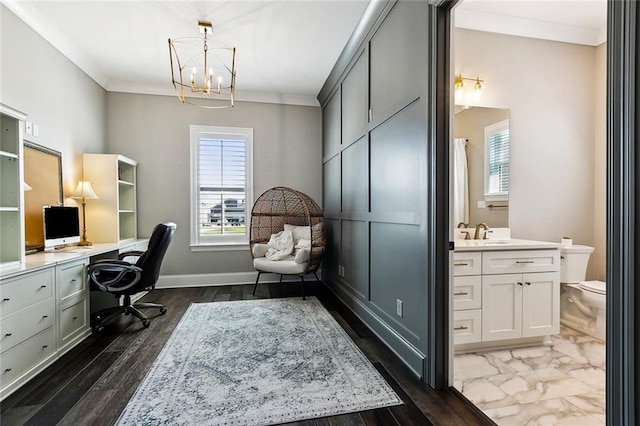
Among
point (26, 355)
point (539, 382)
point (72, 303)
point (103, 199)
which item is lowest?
point (539, 382)

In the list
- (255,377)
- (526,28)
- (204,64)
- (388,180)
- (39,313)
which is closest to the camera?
(255,377)

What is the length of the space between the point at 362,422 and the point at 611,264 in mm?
1280

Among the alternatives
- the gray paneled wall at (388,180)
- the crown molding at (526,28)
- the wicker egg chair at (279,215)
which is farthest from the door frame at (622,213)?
the wicker egg chair at (279,215)

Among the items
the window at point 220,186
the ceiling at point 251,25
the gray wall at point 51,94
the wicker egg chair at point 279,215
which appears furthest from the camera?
the window at point 220,186

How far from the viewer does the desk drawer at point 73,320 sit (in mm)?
2445

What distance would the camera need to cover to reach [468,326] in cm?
241

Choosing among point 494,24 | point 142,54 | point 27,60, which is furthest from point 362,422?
point 142,54

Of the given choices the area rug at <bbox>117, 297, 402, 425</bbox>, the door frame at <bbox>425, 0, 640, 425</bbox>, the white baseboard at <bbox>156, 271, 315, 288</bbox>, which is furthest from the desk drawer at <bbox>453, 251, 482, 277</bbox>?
the white baseboard at <bbox>156, 271, 315, 288</bbox>

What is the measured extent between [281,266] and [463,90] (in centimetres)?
272

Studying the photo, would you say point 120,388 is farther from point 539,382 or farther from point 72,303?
point 539,382

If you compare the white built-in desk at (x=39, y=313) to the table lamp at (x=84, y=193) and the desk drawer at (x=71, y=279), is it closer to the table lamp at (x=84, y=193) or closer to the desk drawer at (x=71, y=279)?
the desk drawer at (x=71, y=279)

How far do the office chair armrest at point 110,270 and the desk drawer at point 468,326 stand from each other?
2.77 metres

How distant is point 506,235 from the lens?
3.01 meters

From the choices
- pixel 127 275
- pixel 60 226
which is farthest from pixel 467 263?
pixel 60 226
